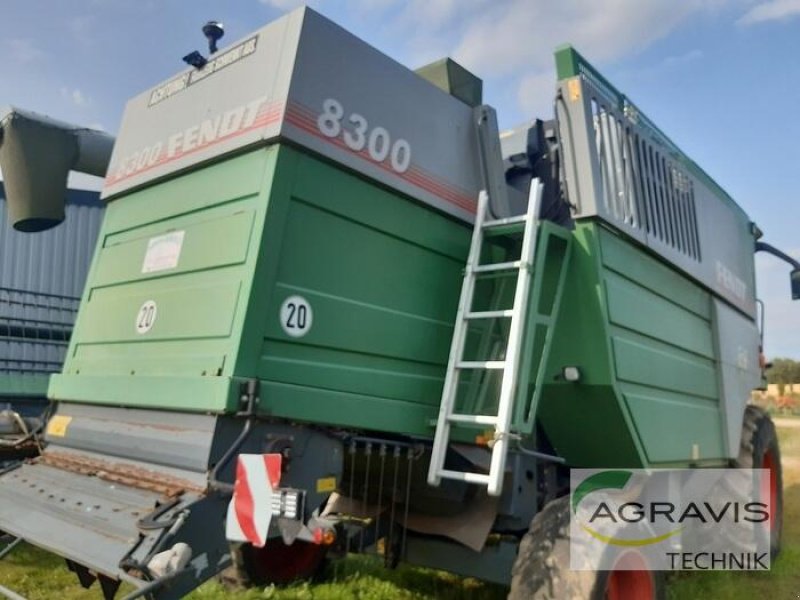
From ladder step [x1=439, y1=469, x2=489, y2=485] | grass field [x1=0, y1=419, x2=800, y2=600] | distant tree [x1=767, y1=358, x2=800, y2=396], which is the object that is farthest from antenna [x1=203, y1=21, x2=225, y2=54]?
distant tree [x1=767, y1=358, x2=800, y2=396]

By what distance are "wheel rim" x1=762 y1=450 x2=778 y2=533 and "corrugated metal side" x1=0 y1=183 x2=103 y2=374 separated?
639 centimetres

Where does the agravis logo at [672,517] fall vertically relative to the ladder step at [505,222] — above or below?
below

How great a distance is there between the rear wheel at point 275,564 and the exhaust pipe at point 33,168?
2.49 metres

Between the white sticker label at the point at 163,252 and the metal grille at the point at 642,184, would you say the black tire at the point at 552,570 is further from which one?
the white sticker label at the point at 163,252

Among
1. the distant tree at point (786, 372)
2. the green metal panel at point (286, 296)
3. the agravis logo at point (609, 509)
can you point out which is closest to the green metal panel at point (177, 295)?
the green metal panel at point (286, 296)

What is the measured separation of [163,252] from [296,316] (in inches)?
37.4

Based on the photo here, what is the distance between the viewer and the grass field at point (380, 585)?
14.1 ft

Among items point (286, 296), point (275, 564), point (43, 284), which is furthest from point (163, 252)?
point (43, 284)

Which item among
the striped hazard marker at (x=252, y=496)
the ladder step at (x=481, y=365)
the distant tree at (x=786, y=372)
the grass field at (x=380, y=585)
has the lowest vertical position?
the grass field at (x=380, y=585)

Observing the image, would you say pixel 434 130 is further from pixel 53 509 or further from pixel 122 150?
pixel 53 509

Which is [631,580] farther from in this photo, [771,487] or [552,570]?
[771,487]

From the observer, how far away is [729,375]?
500 cm

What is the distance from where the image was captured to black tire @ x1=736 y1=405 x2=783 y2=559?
5.23 m

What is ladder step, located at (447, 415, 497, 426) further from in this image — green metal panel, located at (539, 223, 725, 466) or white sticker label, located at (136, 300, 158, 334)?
white sticker label, located at (136, 300, 158, 334)
